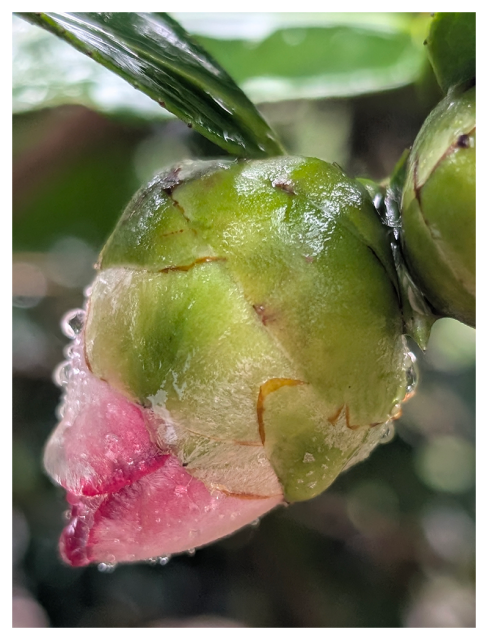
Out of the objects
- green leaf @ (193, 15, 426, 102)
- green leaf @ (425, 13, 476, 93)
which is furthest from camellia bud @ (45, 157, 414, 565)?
green leaf @ (193, 15, 426, 102)

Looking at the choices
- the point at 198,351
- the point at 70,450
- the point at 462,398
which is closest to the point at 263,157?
the point at 198,351

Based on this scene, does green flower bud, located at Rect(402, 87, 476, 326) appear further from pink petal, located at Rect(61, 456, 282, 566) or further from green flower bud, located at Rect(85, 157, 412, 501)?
pink petal, located at Rect(61, 456, 282, 566)

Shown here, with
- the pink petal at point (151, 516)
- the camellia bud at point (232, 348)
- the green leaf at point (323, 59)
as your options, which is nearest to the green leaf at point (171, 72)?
the camellia bud at point (232, 348)

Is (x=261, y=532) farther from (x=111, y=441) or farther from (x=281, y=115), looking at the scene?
(x=111, y=441)

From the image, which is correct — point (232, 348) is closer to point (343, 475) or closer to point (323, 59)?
point (323, 59)

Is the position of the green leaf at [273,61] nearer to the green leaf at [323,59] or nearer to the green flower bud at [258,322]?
the green leaf at [323,59]

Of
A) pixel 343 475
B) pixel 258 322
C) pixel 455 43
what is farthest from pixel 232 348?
pixel 343 475
